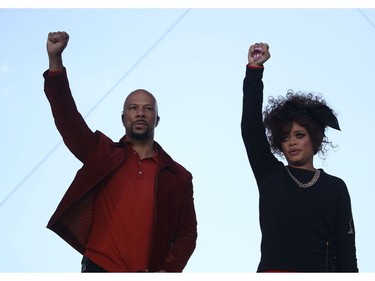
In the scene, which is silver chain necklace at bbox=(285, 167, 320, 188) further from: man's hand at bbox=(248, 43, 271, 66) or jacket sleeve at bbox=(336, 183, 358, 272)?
man's hand at bbox=(248, 43, 271, 66)

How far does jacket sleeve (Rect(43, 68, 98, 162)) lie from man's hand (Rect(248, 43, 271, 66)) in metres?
0.90

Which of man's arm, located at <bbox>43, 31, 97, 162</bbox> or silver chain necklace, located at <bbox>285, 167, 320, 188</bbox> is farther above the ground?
silver chain necklace, located at <bbox>285, 167, 320, 188</bbox>

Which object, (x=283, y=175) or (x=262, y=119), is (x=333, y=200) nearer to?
(x=283, y=175)

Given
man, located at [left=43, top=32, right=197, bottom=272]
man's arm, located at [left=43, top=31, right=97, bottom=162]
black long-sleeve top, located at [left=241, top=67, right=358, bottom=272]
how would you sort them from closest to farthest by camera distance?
black long-sleeve top, located at [left=241, top=67, right=358, bottom=272] → man, located at [left=43, top=32, right=197, bottom=272] → man's arm, located at [left=43, top=31, right=97, bottom=162]

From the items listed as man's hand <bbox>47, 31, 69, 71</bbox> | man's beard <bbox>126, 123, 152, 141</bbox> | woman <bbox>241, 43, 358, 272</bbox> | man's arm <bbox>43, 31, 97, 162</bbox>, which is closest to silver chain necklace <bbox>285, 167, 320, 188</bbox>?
woman <bbox>241, 43, 358, 272</bbox>

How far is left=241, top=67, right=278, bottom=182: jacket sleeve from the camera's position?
12.7 feet

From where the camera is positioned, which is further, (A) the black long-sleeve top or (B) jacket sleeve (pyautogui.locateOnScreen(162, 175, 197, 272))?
(B) jacket sleeve (pyautogui.locateOnScreen(162, 175, 197, 272))

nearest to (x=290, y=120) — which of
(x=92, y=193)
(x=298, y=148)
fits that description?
(x=298, y=148)

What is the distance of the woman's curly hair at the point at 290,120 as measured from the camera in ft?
13.2

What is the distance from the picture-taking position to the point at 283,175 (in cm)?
389

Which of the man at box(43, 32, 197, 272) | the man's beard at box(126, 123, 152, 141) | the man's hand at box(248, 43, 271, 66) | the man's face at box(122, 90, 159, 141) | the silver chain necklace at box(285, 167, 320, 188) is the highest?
the man's hand at box(248, 43, 271, 66)

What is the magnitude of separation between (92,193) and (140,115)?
19.0 inches

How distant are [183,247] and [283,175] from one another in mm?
622

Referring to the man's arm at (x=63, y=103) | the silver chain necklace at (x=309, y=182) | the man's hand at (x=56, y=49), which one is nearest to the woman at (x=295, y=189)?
the silver chain necklace at (x=309, y=182)
